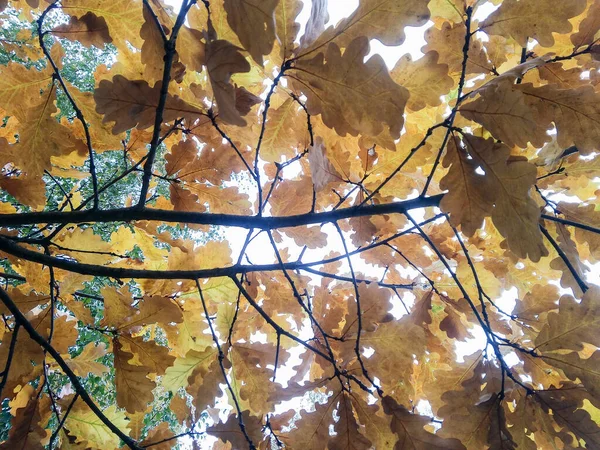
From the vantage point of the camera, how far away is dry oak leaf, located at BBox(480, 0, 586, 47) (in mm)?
750

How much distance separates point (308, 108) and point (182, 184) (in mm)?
600

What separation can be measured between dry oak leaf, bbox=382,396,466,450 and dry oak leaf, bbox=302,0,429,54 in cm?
68

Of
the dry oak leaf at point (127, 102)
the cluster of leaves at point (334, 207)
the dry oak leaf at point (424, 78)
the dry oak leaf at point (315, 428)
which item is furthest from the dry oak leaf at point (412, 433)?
the dry oak leaf at point (127, 102)

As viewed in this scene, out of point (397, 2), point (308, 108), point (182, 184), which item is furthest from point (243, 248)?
point (397, 2)

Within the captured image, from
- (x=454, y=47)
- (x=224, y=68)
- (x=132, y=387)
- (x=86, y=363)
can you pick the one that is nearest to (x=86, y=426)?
(x=86, y=363)

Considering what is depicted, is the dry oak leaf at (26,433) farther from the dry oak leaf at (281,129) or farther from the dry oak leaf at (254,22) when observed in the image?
the dry oak leaf at (254,22)

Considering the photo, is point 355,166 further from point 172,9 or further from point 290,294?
point 172,9

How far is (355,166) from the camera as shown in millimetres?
1236

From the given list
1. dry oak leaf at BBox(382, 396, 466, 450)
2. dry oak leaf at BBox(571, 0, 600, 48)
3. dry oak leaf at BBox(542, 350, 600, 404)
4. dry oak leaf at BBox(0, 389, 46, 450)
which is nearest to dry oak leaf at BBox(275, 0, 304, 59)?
dry oak leaf at BBox(571, 0, 600, 48)

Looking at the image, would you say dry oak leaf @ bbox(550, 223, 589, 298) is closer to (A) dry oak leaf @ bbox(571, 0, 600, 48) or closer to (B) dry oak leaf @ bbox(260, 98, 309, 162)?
(A) dry oak leaf @ bbox(571, 0, 600, 48)

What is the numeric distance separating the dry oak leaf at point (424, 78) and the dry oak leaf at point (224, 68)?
398 mm

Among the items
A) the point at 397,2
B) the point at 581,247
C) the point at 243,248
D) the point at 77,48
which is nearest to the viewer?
the point at 397,2

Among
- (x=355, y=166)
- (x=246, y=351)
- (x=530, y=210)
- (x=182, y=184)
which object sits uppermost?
(x=182, y=184)

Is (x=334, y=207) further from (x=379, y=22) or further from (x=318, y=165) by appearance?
(x=379, y=22)
